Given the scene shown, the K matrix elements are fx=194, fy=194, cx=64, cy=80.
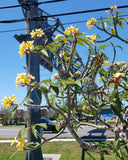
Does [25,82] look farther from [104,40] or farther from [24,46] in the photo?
[104,40]

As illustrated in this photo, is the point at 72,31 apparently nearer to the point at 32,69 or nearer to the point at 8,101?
the point at 8,101

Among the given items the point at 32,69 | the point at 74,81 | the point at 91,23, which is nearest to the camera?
the point at 74,81

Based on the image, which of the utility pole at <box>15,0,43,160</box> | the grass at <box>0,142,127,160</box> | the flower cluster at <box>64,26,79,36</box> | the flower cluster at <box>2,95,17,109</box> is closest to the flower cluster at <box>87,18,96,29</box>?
the flower cluster at <box>64,26,79,36</box>

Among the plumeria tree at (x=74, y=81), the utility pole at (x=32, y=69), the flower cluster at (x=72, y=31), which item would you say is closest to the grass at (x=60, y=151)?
the utility pole at (x=32, y=69)

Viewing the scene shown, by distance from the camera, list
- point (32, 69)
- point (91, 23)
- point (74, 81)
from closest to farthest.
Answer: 1. point (74, 81)
2. point (91, 23)
3. point (32, 69)

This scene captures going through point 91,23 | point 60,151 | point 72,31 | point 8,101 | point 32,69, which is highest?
point 91,23

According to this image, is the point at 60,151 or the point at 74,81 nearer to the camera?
the point at 74,81

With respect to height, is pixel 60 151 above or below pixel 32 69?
below

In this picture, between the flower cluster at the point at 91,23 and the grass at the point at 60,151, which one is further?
the grass at the point at 60,151

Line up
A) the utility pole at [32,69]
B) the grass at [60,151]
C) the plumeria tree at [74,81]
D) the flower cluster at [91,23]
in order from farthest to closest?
1. the grass at [60,151]
2. the utility pole at [32,69]
3. the flower cluster at [91,23]
4. the plumeria tree at [74,81]

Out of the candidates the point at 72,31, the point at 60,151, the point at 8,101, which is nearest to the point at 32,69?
the point at 8,101

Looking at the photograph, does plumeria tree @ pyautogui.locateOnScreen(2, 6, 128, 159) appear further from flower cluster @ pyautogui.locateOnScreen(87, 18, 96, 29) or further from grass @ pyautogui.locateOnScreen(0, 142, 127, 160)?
grass @ pyautogui.locateOnScreen(0, 142, 127, 160)

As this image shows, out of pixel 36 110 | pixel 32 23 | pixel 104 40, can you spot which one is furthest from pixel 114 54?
pixel 32 23

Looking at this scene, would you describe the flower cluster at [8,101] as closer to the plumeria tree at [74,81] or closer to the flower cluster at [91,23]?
the plumeria tree at [74,81]
